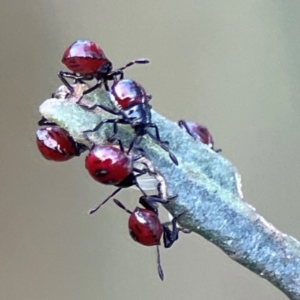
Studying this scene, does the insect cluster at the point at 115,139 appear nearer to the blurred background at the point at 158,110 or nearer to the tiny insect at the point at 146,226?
the tiny insect at the point at 146,226

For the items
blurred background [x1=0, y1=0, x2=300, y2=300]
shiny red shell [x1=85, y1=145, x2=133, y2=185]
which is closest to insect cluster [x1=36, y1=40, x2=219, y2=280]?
shiny red shell [x1=85, y1=145, x2=133, y2=185]

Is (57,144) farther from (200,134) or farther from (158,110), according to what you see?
(158,110)

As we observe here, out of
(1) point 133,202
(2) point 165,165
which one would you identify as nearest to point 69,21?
(1) point 133,202

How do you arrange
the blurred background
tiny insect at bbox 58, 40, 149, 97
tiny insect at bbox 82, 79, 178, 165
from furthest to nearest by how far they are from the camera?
the blurred background → tiny insect at bbox 58, 40, 149, 97 → tiny insect at bbox 82, 79, 178, 165

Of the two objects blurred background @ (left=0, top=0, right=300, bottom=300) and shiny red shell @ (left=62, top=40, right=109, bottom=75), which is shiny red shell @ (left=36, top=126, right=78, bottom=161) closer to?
shiny red shell @ (left=62, top=40, right=109, bottom=75)

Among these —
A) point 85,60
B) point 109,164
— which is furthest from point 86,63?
point 109,164

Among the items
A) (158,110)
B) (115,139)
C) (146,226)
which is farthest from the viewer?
(158,110)

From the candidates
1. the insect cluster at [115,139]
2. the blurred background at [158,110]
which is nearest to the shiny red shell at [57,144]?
the insect cluster at [115,139]
